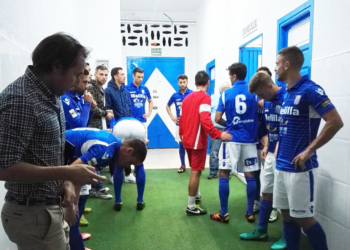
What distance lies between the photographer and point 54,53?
102 centimetres

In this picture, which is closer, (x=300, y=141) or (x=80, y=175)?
(x=80, y=175)

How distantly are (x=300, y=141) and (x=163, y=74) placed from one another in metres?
6.12

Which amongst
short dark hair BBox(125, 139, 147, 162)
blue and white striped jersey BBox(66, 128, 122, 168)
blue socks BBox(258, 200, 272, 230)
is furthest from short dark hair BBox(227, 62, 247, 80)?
blue and white striped jersey BBox(66, 128, 122, 168)

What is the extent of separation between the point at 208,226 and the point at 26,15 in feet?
8.07

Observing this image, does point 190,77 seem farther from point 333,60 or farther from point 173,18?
point 333,60

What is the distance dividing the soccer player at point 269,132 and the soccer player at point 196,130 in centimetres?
63

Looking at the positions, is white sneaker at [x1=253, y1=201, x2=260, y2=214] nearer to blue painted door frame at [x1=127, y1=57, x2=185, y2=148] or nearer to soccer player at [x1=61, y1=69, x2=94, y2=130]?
soccer player at [x1=61, y1=69, x2=94, y2=130]

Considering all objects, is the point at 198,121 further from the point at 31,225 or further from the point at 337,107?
the point at 31,225

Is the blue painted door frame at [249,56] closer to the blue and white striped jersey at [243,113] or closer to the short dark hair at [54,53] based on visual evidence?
the blue and white striped jersey at [243,113]

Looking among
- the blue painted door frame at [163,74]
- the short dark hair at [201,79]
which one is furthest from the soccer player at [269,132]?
the blue painted door frame at [163,74]

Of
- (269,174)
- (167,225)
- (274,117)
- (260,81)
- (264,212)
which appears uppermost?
(260,81)

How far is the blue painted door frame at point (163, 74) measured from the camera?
759 centimetres

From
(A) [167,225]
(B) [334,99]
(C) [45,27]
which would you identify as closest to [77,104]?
(C) [45,27]

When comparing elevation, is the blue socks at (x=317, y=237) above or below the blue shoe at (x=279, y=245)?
above
